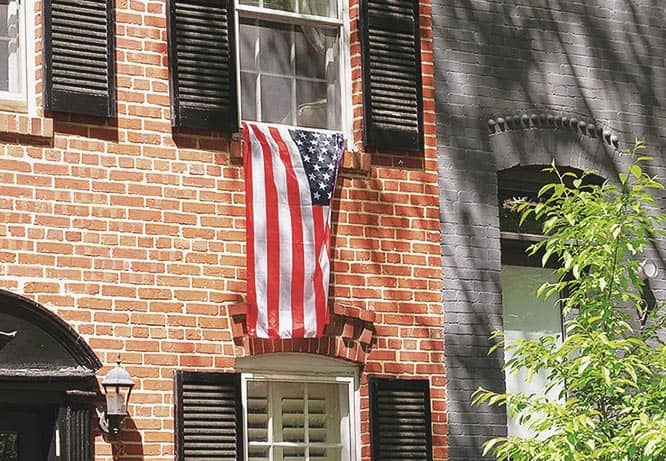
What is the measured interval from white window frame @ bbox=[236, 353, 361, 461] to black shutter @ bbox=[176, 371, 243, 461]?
0.14 meters

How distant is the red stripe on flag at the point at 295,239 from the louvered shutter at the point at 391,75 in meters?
0.67

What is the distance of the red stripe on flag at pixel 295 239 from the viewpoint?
10.5 meters

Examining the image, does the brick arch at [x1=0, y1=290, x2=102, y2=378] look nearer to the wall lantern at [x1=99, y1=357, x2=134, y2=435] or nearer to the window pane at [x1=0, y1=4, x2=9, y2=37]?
the wall lantern at [x1=99, y1=357, x2=134, y2=435]

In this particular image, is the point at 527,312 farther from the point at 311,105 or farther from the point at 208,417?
the point at 208,417

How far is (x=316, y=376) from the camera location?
1072 cm

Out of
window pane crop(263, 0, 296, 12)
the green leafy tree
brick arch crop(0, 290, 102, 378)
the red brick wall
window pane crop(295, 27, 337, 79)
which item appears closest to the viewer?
the green leafy tree

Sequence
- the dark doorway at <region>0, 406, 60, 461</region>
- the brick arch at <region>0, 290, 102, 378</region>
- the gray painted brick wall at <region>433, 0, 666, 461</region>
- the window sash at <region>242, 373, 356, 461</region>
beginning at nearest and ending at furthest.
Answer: the brick arch at <region>0, 290, 102, 378</region> < the dark doorway at <region>0, 406, 60, 461</region> < the window sash at <region>242, 373, 356, 461</region> < the gray painted brick wall at <region>433, 0, 666, 461</region>

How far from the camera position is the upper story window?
1090cm

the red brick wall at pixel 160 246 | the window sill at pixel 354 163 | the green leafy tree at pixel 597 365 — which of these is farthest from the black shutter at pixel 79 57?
the green leafy tree at pixel 597 365

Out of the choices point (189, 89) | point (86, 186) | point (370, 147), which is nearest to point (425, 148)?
point (370, 147)

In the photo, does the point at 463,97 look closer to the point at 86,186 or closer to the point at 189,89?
the point at 189,89

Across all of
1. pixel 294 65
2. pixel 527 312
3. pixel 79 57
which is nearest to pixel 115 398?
pixel 79 57

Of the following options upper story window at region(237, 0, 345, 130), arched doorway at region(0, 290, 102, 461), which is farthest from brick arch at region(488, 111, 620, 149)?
arched doorway at region(0, 290, 102, 461)

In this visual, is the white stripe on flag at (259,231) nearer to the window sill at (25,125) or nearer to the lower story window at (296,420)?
the lower story window at (296,420)
